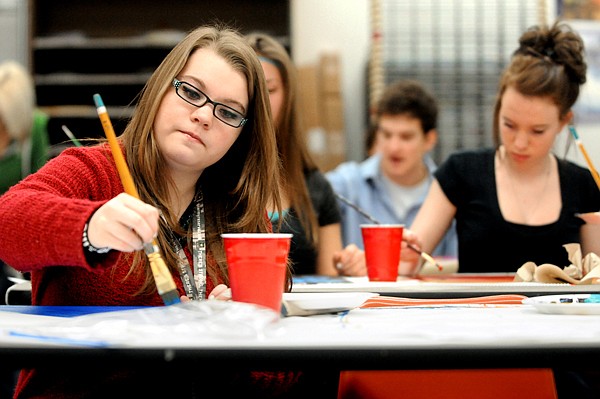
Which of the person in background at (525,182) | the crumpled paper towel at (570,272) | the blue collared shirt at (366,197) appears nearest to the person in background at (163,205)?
the crumpled paper towel at (570,272)

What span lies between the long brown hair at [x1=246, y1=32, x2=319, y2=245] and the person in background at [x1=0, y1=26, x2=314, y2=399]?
2.16 feet

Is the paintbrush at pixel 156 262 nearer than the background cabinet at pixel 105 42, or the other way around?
the paintbrush at pixel 156 262

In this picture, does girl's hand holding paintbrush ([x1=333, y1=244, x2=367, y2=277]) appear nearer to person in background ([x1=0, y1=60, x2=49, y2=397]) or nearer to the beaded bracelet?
the beaded bracelet

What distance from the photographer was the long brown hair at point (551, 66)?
2047 mm

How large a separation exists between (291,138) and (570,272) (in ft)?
3.36

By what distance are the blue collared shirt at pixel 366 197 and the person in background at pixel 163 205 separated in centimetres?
152

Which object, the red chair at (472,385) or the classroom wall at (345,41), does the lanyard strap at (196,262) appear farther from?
the classroom wall at (345,41)

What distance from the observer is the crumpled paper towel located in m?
1.54

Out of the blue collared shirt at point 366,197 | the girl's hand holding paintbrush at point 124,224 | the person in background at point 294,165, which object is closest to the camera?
the girl's hand holding paintbrush at point 124,224

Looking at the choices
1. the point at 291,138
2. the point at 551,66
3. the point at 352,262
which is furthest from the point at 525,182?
the point at 291,138

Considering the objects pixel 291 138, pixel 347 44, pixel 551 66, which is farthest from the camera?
pixel 347 44

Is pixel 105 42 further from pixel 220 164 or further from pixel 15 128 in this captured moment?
pixel 220 164

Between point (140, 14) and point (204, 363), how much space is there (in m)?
4.79

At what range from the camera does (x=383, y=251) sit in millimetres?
1681
